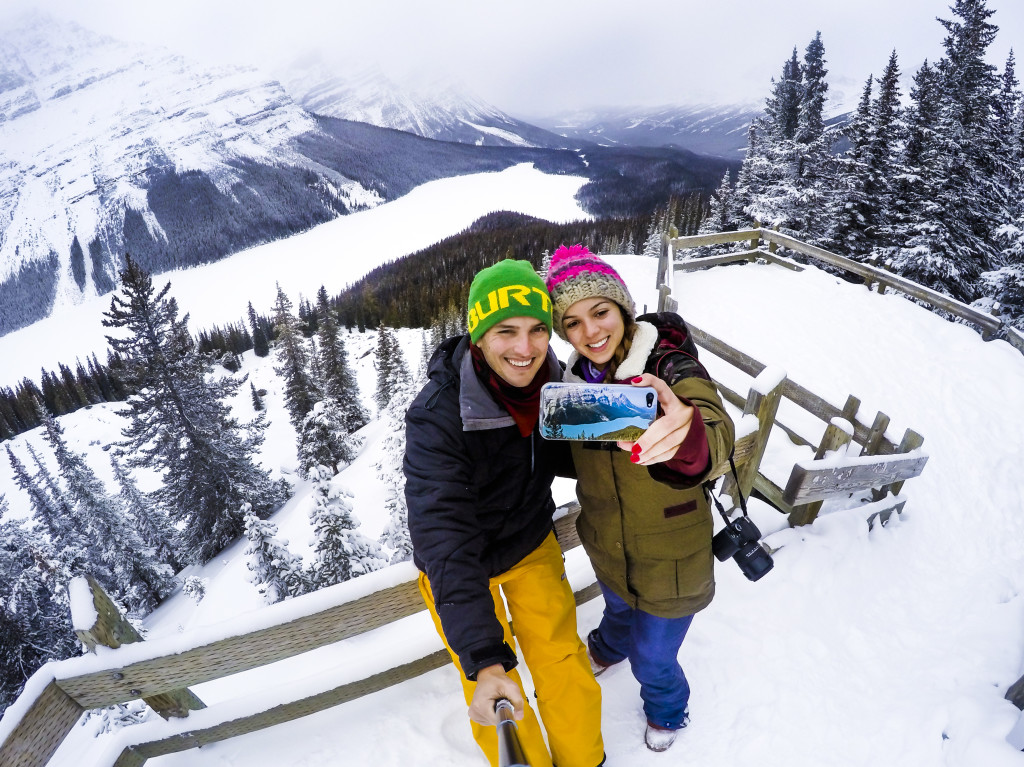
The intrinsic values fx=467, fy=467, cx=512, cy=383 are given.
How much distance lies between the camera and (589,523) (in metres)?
2.43

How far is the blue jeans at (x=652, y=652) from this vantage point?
93.3 inches

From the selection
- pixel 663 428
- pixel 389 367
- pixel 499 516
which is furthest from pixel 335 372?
pixel 663 428

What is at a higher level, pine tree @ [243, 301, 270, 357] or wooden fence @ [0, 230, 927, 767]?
wooden fence @ [0, 230, 927, 767]

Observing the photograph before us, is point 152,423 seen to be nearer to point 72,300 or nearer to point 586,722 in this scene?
point 586,722

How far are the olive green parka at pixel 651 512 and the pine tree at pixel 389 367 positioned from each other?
2614cm

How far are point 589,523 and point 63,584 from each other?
2519cm

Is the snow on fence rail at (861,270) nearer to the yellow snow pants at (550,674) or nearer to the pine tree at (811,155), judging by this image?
the pine tree at (811,155)

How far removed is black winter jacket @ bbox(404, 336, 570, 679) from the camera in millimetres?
1762

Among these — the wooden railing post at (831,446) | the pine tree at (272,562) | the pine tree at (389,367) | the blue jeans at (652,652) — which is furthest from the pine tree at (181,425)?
the wooden railing post at (831,446)

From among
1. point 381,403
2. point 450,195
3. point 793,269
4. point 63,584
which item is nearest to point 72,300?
point 450,195

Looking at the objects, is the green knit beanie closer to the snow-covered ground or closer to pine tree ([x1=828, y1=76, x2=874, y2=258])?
the snow-covered ground

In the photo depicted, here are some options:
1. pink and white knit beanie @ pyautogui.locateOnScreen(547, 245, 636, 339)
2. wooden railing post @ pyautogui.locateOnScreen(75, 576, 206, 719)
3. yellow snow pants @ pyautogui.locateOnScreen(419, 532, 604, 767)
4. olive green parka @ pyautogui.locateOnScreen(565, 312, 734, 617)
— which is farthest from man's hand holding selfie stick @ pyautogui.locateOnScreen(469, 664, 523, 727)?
wooden railing post @ pyautogui.locateOnScreen(75, 576, 206, 719)

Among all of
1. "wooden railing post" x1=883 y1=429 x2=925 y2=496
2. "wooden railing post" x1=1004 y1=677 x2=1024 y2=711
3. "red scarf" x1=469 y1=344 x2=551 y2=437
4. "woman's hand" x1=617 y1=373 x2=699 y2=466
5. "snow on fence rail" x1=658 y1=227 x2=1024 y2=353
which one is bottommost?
"snow on fence rail" x1=658 y1=227 x2=1024 y2=353

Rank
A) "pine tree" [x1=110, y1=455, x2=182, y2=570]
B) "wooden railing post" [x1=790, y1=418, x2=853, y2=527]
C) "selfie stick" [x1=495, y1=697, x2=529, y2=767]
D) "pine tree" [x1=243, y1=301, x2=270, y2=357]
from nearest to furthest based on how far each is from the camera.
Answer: "selfie stick" [x1=495, y1=697, x2=529, y2=767], "wooden railing post" [x1=790, y1=418, x2=853, y2=527], "pine tree" [x1=110, y1=455, x2=182, y2=570], "pine tree" [x1=243, y1=301, x2=270, y2=357]
